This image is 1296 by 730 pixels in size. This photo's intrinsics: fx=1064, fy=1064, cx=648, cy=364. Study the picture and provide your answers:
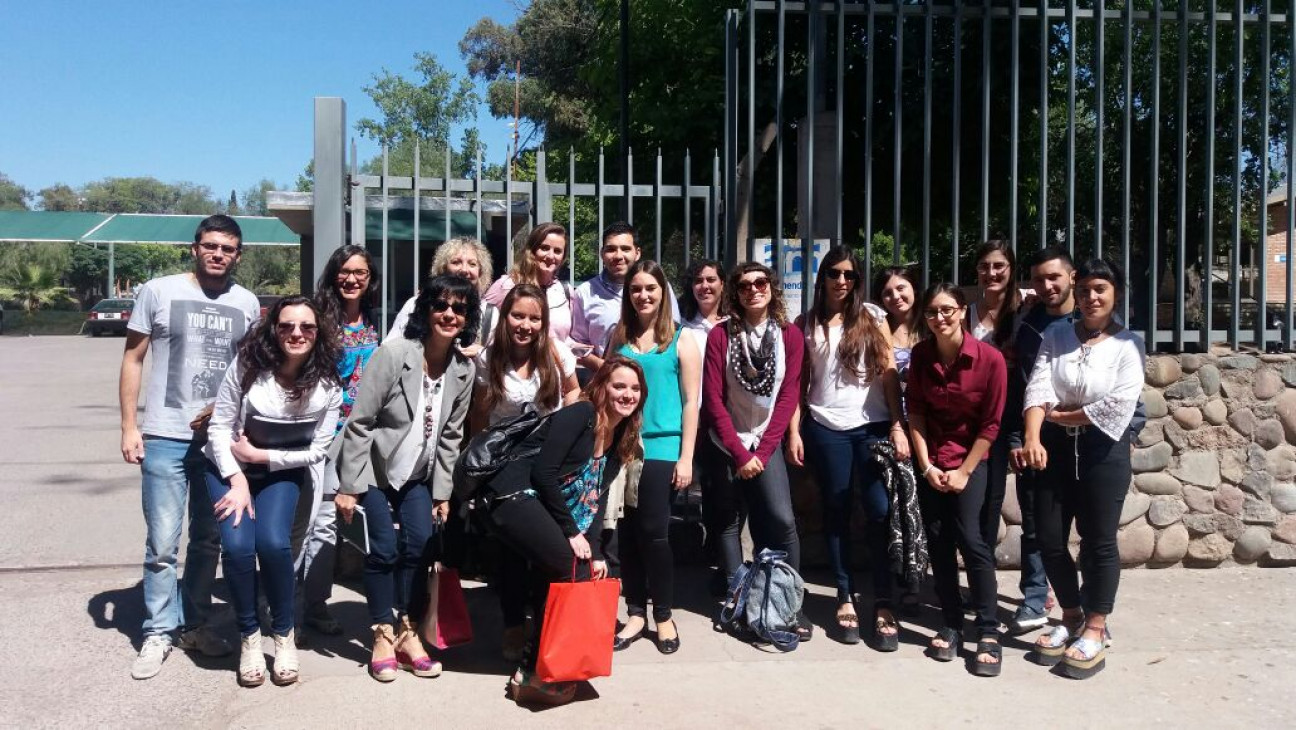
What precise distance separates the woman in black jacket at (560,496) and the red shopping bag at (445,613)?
12.9 inches

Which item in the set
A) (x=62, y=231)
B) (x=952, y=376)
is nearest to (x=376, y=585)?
(x=952, y=376)

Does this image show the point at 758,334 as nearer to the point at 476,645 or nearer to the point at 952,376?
the point at 952,376

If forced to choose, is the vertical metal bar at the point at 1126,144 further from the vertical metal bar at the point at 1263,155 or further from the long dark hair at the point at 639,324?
the long dark hair at the point at 639,324

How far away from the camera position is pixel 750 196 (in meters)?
5.67

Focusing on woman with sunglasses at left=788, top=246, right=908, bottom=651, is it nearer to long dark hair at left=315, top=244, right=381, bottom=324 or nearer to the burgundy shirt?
the burgundy shirt

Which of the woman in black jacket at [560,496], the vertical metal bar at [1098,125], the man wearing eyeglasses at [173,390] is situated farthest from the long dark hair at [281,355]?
the vertical metal bar at [1098,125]

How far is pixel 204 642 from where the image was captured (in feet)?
15.1

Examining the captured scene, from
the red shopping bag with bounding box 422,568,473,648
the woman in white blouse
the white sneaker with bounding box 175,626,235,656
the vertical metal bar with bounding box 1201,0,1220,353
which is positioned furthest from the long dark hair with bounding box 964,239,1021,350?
the white sneaker with bounding box 175,626,235,656

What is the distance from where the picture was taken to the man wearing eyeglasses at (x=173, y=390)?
444 centimetres

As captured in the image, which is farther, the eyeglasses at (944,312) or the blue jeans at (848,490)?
the blue jeans at (848,490)

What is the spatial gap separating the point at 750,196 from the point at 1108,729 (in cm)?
306

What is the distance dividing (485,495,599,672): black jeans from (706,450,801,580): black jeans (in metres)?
0.98

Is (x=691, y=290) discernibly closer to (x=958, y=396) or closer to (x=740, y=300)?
(x=740, y=300)

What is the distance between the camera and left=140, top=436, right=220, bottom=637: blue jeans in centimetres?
448
